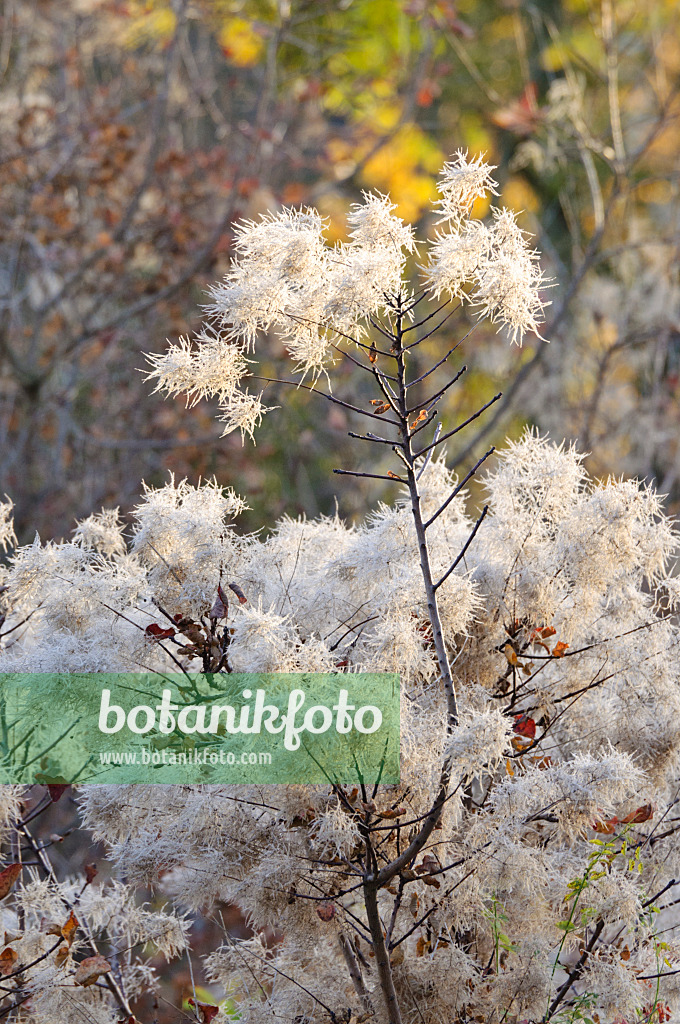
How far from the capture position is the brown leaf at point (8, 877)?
203 cm

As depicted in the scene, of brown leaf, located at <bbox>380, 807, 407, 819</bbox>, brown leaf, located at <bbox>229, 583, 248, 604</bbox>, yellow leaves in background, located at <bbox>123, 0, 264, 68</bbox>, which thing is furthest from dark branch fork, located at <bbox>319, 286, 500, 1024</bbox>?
yellow leaves in background, located at <bbox>123, 0, 264, 68</bbox>

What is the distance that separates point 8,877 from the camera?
2043 mm

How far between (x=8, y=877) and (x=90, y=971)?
246 mm

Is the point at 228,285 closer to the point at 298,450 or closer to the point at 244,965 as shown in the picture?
the point at 244,965

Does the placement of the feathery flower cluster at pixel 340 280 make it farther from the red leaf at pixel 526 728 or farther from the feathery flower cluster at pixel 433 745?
the red leaf at pixel 526 728

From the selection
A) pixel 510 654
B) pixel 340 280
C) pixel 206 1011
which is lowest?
pixel 206 1011

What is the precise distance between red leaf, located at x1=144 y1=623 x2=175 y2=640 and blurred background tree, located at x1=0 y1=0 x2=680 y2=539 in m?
3.44

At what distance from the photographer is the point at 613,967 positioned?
2.00 metres

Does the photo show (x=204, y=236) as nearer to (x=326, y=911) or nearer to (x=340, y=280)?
(x=340, y=280)

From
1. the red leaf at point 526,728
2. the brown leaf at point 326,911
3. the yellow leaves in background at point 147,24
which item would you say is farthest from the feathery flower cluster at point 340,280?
the yellow leaves in background at point 147,24

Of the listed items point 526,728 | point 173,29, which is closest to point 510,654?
point 526,728

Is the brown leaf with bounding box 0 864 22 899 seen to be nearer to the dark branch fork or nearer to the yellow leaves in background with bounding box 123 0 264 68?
the dark branch fork

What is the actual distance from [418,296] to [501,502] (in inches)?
25.3

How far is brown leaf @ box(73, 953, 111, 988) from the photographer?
2.03 metres
